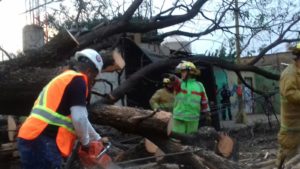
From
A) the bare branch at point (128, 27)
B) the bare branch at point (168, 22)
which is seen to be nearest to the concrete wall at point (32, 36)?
the bare branch at point (128, 27)

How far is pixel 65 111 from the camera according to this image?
4.05 meters

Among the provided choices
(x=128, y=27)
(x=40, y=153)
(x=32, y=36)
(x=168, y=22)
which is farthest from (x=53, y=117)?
(x=32, y=36)

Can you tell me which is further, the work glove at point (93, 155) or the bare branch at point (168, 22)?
the bare branch at point (168, 22)

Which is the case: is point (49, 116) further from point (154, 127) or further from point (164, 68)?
point (164, 68)

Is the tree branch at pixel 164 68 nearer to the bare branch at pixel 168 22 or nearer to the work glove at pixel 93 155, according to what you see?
the bare branch at pixel 168 22

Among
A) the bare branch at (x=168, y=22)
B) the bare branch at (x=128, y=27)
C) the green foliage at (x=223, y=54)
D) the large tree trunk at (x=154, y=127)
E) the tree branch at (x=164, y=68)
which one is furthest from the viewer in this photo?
the green foliage at (x=223, y=54)

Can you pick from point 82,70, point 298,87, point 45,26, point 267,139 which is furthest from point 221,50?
point 82,70

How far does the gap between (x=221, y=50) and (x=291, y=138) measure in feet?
30.8

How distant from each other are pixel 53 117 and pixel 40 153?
1.09ft

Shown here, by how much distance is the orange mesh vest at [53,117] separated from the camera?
4.01 m

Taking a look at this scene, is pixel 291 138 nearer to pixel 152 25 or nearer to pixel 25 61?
pixel 25 61

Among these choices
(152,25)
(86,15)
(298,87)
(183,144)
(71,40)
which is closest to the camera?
(298,87)

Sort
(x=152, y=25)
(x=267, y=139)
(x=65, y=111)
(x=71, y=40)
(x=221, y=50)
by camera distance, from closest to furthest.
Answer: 1. (x=65, y=111)
2. (x=71, y=40)
3. (x=152, y=25)
4. (x=267, y=139)
5. (x=221, y=50)

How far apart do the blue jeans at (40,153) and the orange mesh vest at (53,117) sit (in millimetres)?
50
